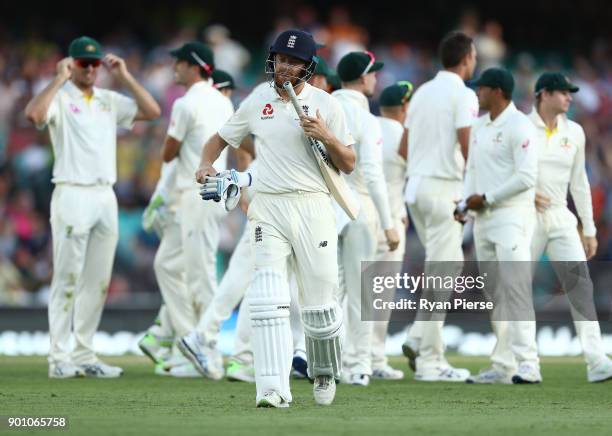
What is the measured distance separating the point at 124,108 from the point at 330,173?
3633 mm

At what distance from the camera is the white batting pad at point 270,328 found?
24.1 feet

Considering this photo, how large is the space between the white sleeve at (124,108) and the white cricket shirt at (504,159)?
2.77 m

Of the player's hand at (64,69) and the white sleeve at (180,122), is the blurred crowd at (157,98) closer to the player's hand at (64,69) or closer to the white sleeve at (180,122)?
the white sleeve at (180,122)

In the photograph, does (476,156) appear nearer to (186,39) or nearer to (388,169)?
(388,169)

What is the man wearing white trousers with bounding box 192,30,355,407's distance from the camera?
24.2ft

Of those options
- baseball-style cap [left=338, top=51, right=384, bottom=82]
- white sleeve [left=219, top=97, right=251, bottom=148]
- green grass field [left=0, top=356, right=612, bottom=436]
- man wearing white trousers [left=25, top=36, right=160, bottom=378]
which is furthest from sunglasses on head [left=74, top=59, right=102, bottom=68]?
white sleeve [left=219, top=97, right=251, bottom=148]

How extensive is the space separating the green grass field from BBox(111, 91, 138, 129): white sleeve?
2.11m

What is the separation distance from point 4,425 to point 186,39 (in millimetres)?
14220

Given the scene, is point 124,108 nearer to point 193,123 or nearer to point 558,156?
point 193,123

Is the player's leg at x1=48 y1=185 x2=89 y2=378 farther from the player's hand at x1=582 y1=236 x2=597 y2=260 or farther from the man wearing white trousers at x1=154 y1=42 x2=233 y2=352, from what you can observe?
the player's hand at x1=582 y1=236 x2=597 y2=260

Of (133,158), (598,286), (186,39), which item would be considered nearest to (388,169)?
(598,286)

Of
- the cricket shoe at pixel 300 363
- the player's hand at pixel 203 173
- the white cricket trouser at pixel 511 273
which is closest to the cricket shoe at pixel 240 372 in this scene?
the cricket shoe at pixel 300 363

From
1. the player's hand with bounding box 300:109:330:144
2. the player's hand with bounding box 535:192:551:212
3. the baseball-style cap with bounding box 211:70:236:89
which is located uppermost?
the baseball-style cap with bounding box 211:70:236:89

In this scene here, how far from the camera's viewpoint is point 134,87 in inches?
416
